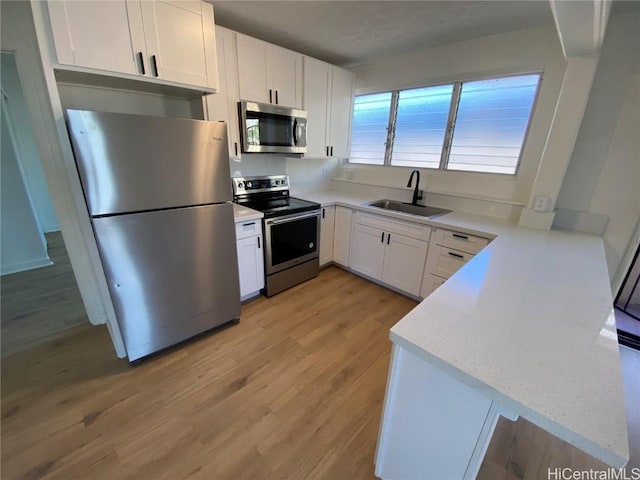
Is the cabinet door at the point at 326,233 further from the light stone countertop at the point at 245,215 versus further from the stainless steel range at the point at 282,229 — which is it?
the light stone countertop at the point at 245,215

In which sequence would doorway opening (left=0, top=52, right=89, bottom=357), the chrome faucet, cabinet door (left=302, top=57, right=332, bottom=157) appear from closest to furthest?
doorway opening (left=0, top=52, right=89, bottom=357) → cabinet door (left=302, top=57, right=332, bottom=157) → the chrome faucet

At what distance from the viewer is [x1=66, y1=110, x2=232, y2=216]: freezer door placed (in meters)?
1.42

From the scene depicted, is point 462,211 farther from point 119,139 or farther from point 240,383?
point 119,139

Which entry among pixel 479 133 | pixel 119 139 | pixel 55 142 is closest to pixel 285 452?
pixel 119 139

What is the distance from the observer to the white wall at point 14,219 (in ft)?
9.52

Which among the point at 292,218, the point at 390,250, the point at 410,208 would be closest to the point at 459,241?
the point at 390,250

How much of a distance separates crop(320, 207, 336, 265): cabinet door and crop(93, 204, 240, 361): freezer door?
1191 mm

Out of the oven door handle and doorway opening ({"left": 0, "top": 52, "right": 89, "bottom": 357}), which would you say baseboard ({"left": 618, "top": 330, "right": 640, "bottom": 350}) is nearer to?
the oven door handle

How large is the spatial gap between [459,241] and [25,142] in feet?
19.4

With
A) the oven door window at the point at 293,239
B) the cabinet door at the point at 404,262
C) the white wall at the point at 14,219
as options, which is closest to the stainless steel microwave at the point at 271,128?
the oven door window at the point at 293,239

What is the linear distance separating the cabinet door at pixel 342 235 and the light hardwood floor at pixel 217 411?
43.8 inches

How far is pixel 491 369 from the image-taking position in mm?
750

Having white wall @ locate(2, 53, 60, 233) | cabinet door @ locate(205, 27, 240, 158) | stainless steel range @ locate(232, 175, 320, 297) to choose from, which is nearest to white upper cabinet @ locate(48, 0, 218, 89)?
cabinet door @ locate(205, 27, 240, 158)

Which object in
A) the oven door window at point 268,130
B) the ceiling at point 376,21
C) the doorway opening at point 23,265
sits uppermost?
the ceiling at point 376,21
